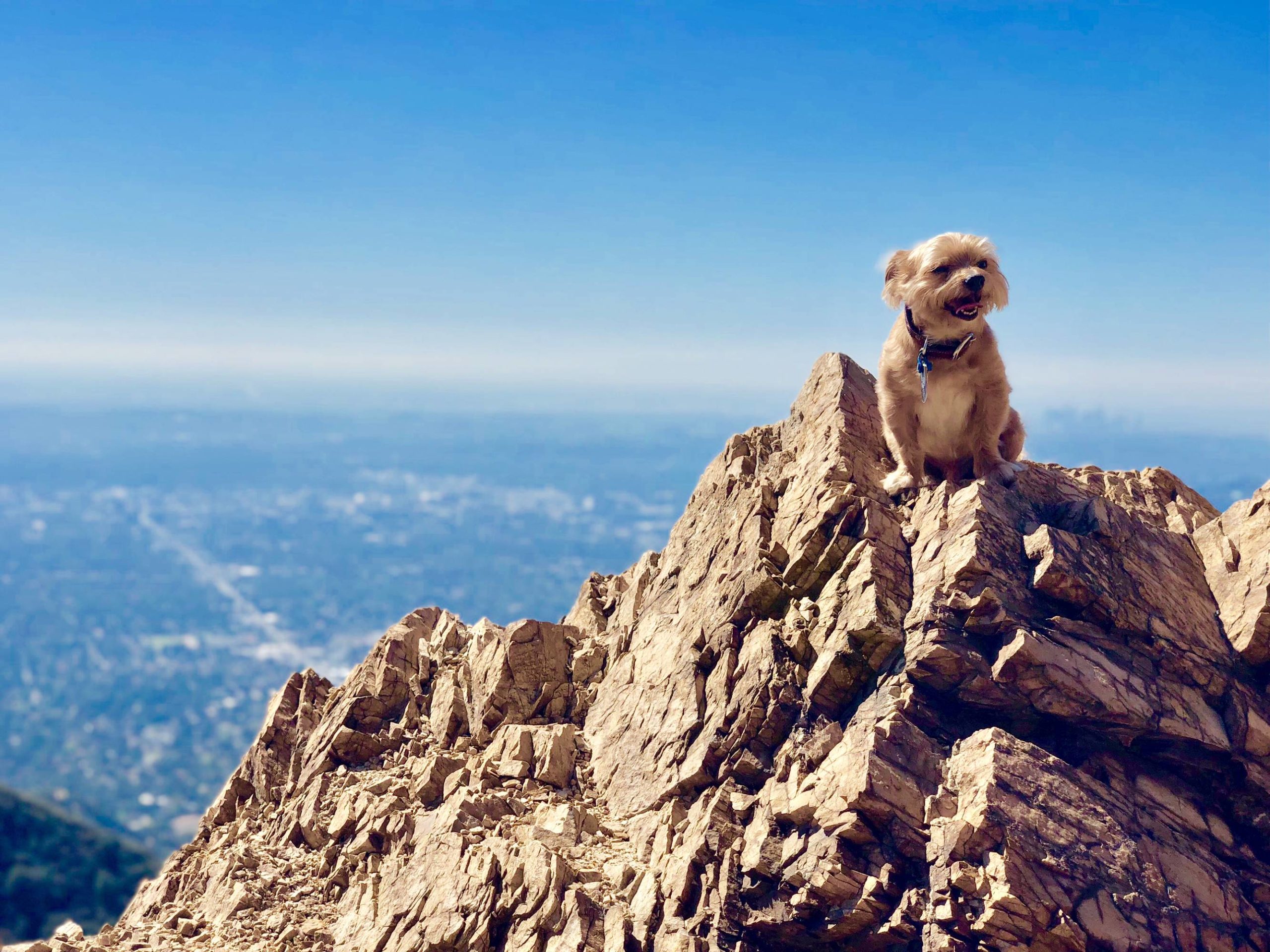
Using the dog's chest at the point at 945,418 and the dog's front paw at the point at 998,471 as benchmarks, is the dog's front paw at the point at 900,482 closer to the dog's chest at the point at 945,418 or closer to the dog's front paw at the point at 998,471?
the dog's chest at the point at 945,418

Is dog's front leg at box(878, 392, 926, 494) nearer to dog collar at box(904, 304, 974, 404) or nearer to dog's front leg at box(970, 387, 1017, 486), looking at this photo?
dog collar at box(904, 304, 974, 404)

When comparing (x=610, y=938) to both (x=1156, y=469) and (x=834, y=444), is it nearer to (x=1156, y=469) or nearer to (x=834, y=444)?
(x=834, y=444)

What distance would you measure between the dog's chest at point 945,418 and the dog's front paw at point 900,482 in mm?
505

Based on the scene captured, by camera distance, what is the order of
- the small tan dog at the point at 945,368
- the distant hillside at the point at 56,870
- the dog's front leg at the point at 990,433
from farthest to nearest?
the distant hillside at the point at 56,870 < the dog's front leg at the point at 990,433 < the small tan dog at the point at 945,368

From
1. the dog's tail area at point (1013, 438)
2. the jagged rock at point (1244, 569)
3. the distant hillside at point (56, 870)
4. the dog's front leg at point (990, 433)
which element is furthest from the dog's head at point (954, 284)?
the distant hillside at point (56, 870)

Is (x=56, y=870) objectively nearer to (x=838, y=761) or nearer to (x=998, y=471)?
(x=838, y=761)

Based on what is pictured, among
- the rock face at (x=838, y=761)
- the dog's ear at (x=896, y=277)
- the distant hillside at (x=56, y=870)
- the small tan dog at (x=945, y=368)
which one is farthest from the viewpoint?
the distant hillside at (x=56, y=870)

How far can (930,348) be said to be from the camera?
46.0ft

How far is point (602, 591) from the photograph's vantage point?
20.1 metres

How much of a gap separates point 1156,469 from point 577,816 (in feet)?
42.5

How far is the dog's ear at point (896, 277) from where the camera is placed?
13.8m

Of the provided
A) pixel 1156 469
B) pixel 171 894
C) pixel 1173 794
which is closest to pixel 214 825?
pixel 171 894

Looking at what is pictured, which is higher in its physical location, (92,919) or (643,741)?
(643,741)

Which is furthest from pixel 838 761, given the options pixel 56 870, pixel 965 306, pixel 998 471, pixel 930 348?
pixel 56 870
